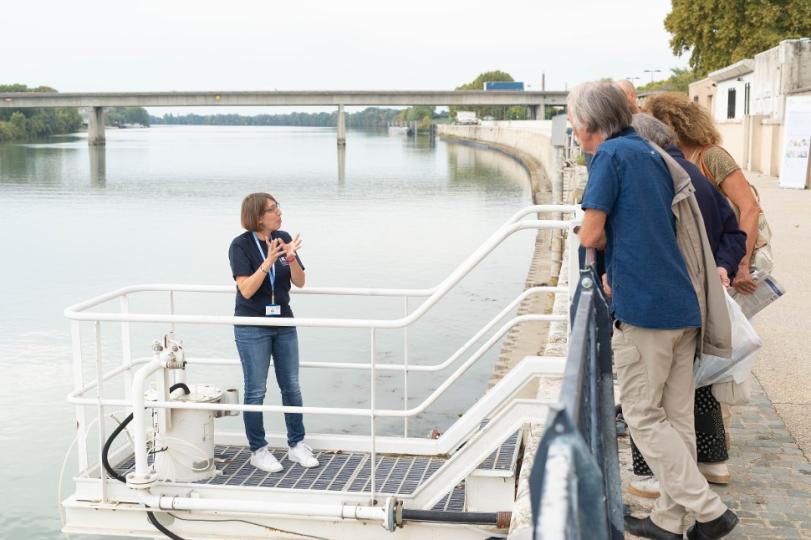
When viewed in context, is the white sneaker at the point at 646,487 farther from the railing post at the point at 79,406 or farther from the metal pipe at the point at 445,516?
the railing post at the point at 79,406

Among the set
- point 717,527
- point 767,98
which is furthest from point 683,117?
point 767,98

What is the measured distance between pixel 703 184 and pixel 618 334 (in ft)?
3.81

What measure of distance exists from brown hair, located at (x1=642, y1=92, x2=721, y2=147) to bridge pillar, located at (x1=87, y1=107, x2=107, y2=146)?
4129 inches

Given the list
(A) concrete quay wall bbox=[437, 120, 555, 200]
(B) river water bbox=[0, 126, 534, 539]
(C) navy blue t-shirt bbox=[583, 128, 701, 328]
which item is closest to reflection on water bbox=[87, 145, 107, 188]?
(B) river water bbox=[0, 126, 534, 539]

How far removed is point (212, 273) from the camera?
80.3 ft

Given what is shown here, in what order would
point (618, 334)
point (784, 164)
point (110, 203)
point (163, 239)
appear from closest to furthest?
1. point (618, 334)
2. point (784, 164)
3. point (163, 239)
4. point (110, 203)

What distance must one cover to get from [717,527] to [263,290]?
324 cm

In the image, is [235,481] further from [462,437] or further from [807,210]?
[807,210]

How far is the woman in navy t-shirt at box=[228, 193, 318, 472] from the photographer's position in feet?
20.2

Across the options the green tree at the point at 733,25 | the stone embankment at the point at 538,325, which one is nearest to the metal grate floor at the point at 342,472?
the stone embankment at the point at 538,325

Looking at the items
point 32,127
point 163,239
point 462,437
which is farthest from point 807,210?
point 32,127

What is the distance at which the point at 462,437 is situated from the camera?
6.08m

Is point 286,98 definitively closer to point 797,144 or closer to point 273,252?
Answer: point 797,144

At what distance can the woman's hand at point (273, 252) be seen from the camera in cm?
606
